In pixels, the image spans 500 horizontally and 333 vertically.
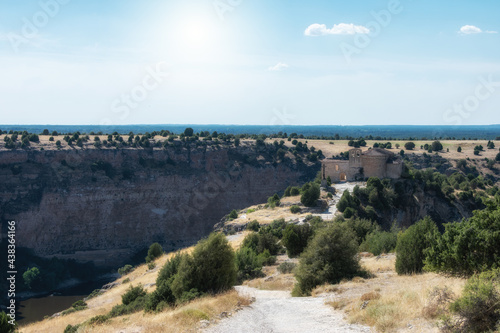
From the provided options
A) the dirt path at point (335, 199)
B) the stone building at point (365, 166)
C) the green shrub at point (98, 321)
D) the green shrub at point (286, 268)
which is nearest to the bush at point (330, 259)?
the green shrub at point (286, 268)

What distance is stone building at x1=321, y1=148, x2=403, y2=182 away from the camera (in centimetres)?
3831

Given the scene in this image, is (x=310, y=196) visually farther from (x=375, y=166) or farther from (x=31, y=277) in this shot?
(x=31, y=277)

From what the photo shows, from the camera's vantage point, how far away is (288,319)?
9.80 m

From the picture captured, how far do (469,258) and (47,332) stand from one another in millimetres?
13440

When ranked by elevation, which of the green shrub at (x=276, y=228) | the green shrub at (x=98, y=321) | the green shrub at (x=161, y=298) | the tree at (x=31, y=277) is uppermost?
the green shrub at (x=161, y=298)

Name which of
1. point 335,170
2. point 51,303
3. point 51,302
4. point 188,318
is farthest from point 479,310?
point 51,302

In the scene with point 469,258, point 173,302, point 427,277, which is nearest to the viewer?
point 469,258

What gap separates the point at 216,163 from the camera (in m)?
60.4

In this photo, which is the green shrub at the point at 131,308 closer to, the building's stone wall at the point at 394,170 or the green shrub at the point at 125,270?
the green shrub at the point at 125,270

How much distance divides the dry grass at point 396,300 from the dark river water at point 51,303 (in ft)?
93.1

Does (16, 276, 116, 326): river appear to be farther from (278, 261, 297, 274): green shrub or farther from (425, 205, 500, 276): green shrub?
(425, 205, 500, 276): green shrub

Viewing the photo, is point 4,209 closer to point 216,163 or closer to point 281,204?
point 216,163

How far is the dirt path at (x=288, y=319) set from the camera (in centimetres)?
897

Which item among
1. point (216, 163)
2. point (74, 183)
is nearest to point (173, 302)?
point (74, 183)
